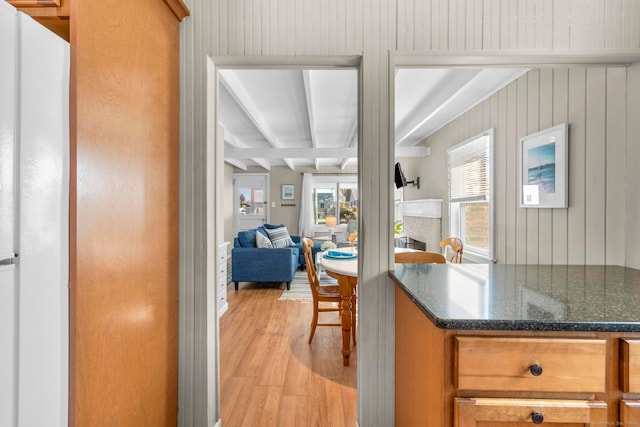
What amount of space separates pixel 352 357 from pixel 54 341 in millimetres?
2071

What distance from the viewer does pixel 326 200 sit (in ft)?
25.6

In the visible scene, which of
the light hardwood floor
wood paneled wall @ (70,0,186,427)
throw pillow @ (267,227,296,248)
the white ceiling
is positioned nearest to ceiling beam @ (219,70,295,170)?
the white ceiling

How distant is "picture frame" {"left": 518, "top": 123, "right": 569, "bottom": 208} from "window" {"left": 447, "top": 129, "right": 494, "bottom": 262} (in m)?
0.50

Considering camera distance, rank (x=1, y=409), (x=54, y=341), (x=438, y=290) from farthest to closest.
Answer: (x=438, y=290), (x=54, y=341), (x=1, y=409)

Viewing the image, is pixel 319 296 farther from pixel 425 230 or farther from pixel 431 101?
pixel 425 230

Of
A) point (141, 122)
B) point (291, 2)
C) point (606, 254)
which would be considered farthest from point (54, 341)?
point (606, 254)

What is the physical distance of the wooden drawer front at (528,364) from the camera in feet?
2.68

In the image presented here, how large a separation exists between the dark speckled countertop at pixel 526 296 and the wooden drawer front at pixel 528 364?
0.17 feet

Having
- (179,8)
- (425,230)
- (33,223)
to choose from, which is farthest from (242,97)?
(425,230)

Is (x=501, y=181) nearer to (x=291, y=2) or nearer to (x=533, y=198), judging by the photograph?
(x=533, y=198)

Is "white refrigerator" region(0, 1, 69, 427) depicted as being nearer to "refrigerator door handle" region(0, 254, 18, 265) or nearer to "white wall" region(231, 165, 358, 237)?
"refrigerator door handle" region(0, 254, 18, 265)

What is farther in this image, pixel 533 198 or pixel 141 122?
pixel 533 198

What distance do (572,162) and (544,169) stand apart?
0.25 metres

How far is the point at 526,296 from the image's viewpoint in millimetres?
1049
